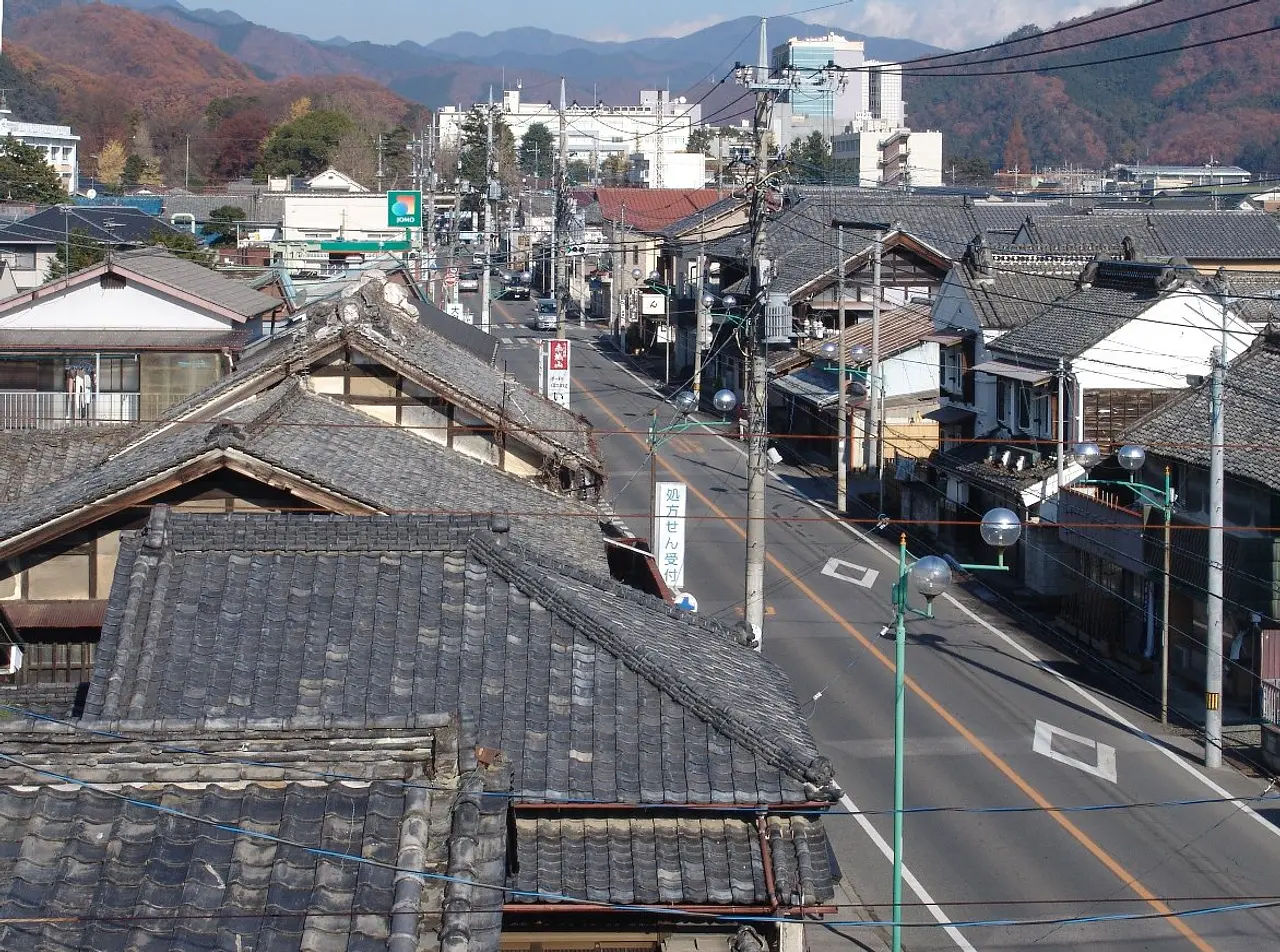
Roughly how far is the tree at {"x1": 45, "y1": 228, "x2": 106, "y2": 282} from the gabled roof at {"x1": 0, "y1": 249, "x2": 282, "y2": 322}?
15.3 metres

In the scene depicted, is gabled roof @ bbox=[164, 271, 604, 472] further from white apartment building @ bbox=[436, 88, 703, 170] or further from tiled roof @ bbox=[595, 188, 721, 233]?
white apartment building @ bbox=[436, 88, 703, 170]

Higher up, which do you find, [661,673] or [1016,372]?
[1016,372]

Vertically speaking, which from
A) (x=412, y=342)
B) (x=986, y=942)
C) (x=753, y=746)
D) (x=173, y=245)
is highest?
(x=173, y=245)

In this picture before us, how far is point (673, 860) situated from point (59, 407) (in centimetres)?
2102

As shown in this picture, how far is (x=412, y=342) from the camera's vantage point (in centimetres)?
2362

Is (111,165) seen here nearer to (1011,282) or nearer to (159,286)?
(1011,282)

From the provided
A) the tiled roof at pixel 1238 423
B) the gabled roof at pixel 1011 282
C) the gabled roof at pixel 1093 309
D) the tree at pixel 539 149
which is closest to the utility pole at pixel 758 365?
the tiled roof at pixel 1238 423

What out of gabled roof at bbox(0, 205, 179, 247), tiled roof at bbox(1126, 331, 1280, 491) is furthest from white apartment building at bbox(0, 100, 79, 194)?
tiled roof at bbox(1126, 331, 1280, 491)

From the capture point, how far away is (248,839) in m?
6.12

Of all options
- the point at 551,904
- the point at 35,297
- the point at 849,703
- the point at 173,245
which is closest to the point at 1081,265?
the point at 849,703

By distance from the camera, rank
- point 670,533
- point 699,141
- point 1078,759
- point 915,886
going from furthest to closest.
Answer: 1. point 699,141
2. point 670,533
3. point 1078,759
4. point 915,886

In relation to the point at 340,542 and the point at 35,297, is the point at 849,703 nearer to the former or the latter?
the point at 340,542

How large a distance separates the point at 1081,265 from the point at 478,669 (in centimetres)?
3156

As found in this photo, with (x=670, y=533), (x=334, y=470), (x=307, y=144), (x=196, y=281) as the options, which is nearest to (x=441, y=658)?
(x=334, y=470)
